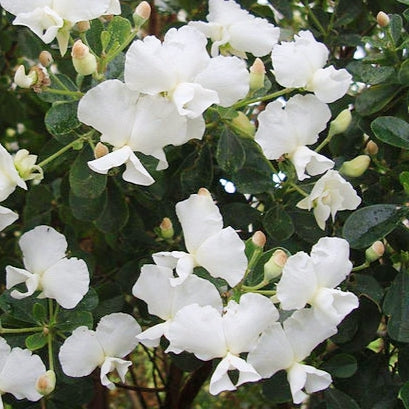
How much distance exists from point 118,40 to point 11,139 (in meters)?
0.81

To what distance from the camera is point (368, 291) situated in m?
1.03

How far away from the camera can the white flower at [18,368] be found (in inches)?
34.7

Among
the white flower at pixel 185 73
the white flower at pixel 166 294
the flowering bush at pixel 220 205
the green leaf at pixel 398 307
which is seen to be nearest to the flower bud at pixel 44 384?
the flowering bush at pixel 220 205

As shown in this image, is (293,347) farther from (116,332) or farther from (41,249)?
(41,249)

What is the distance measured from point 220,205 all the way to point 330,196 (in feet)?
0.94

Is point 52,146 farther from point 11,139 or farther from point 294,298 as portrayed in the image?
point 11,139

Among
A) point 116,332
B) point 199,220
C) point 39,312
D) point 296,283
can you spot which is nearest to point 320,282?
point 296,283

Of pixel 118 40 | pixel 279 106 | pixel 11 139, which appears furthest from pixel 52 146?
pixel 11 139

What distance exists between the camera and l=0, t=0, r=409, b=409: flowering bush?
2.70 feet

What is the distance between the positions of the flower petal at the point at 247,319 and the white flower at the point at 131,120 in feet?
0.56

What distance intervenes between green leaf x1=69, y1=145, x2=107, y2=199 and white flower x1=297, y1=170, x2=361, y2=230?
0.27 meters

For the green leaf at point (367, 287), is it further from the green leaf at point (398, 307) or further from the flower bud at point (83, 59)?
the flower bud at point (83, 59)

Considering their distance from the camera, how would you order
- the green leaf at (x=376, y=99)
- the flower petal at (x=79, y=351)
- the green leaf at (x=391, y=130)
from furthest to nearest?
the green leaf at (x=376, y=99) < the green leaf at (x=391, y=130) < the flower petal at (x=79, y=351)

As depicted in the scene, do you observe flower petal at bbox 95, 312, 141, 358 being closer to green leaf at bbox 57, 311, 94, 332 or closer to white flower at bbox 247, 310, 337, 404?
green leaf at bbox 57, 311, 94, 332
